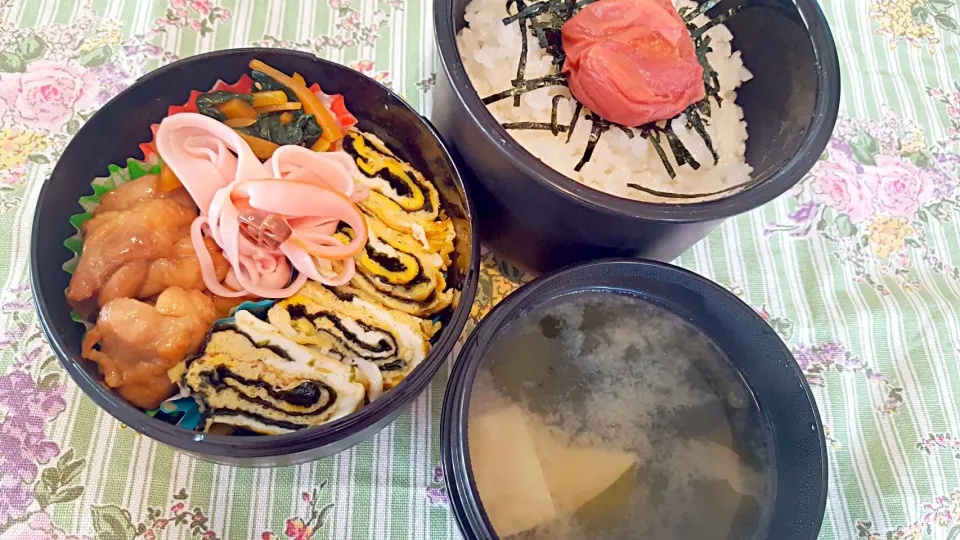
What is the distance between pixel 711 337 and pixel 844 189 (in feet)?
1.92

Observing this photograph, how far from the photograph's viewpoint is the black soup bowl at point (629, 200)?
3.71ft

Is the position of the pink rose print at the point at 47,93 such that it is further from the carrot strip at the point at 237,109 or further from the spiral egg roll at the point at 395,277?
the spiral egg roll at the point at 395,277

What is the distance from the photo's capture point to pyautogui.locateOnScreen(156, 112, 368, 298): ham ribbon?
114 cm

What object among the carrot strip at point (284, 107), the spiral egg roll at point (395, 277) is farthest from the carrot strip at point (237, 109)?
the spiral egg roll at point (395, 277)

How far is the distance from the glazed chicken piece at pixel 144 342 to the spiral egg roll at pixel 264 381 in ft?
0.12

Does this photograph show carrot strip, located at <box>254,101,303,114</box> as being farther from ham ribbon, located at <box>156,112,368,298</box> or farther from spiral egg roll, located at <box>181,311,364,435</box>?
spiral egg roll, located at <box>181,311,364,435</box>

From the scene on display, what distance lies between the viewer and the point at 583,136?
4.33 ft

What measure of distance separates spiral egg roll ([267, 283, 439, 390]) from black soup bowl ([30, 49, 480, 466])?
0.05 meters

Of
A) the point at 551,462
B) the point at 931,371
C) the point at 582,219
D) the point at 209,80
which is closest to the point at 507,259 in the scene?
the point at 582,219

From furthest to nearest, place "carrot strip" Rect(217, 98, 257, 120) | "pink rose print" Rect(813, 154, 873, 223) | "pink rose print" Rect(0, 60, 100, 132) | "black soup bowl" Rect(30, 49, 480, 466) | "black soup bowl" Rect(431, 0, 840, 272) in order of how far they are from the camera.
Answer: "pink rose print" Rect(813, 154, 873, 223), "pink rose print" Rect(0, 60, 100, 132), "carrot strip" Rect(217, 98, 257, 120), "black soup bowl" Rect(431, 0, 840, 272), "black soup bowl" Rect(30, 49, 480, 466)

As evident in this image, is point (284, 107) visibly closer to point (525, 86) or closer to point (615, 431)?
point (525, 86)

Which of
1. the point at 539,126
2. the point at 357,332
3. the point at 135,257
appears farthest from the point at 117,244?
the point at 539,126

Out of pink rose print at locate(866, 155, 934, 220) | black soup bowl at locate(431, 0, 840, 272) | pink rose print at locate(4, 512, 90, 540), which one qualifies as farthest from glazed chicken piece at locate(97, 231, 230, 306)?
pink rose print at locate(866, 155, 934, 220)

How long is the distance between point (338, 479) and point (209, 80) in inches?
30.8
